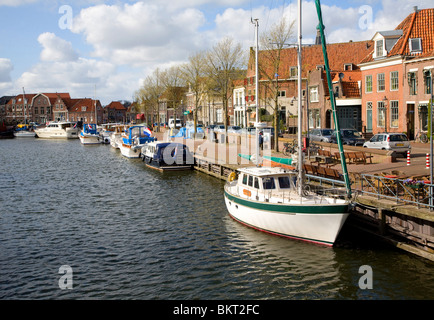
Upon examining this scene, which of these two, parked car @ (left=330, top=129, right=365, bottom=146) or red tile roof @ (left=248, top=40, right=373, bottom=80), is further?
red tile roof @ (left=248, top=40, right=373, bottom=80)

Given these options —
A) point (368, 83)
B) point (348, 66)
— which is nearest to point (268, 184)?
point (368, 83)

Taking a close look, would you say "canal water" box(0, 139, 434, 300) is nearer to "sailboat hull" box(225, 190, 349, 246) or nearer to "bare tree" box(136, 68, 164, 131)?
"sailboat hull" box(225, 190, 349, 246)

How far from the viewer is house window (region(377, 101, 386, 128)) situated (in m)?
50.6

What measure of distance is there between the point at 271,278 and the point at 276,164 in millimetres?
11415

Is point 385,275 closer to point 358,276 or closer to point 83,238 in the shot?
point 358,276

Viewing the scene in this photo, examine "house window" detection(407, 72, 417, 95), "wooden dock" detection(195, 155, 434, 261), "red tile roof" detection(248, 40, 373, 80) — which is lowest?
"wooden dock" detection(195, 155, 434, 261)

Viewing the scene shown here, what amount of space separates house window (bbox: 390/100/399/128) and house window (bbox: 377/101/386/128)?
4.13 feet

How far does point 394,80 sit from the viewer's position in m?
48.4

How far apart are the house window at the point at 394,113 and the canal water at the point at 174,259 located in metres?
26.1

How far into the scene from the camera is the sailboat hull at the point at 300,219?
19625 mm

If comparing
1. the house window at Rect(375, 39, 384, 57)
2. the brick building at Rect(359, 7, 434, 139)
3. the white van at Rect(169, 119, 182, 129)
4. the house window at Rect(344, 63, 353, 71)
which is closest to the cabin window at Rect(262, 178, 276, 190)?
the brick building at Rect(359, 7, 434, 139)

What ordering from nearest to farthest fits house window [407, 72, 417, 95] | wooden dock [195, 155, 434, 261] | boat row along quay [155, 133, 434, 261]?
wooden dock [195, 155, 434, 261], boat row along quay [155, 133, 434, 261], house window [407, 72, 417, 95]

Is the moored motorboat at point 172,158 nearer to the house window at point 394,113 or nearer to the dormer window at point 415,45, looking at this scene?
the house window at point 394,113
